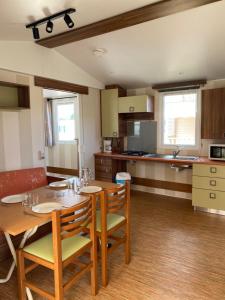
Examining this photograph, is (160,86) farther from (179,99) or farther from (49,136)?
(49,136)

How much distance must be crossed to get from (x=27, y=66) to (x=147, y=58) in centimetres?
178

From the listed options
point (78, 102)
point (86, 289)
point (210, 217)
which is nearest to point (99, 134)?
point (78, 102)

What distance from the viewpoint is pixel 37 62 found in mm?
3289

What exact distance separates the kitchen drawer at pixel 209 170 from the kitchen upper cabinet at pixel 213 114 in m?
0.52

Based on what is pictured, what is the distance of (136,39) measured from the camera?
9.74 ft

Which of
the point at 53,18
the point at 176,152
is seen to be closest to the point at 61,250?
the point at 53,18

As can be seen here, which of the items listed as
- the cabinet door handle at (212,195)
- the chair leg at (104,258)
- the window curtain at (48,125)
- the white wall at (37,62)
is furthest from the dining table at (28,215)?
the window curtain at (48,125)

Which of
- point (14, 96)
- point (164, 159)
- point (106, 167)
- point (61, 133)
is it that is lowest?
point (106, 167)

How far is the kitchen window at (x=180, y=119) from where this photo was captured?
415cm

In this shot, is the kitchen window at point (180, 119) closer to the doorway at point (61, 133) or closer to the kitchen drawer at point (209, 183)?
the kitchen drawer at point (209, 183)

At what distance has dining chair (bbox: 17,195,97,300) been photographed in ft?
5.10

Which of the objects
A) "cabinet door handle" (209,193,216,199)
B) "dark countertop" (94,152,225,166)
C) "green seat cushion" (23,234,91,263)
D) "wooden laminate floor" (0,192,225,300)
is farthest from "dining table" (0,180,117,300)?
"cabinet door handle" (209,193,216,199)

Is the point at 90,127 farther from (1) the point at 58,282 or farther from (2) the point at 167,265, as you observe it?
(1) the point at 58,282

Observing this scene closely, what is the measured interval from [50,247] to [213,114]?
3113 mm
